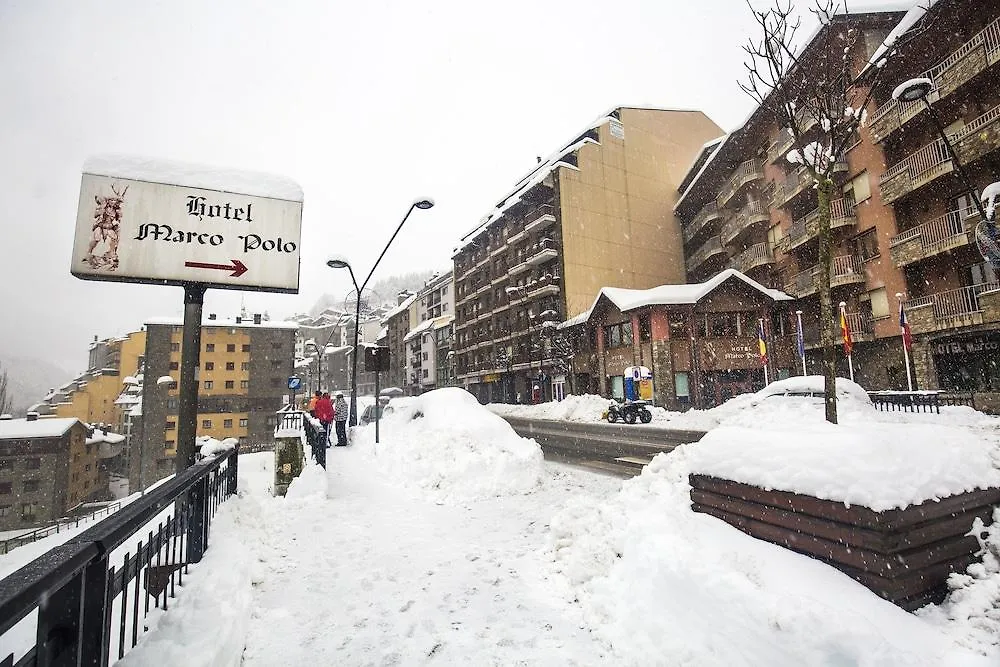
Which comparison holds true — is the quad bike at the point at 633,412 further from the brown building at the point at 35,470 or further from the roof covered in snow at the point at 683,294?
the brown building at the point at 35,470

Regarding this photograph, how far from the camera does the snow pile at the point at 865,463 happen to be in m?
3.34

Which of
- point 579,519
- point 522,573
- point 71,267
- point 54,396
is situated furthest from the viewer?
point 54,396

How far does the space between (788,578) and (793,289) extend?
100 feet

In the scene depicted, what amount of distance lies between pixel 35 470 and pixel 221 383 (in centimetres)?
1905

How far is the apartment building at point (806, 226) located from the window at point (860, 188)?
53mm

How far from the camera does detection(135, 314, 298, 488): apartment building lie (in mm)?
56125

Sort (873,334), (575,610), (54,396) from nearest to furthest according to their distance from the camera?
(575,610) → (873,334) → (54,396)

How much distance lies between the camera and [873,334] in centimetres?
2364

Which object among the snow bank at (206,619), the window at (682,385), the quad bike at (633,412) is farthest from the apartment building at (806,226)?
the snow bank at (206,619)

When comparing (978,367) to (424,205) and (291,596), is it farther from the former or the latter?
(291,596)

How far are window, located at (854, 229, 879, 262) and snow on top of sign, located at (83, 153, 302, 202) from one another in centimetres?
2787

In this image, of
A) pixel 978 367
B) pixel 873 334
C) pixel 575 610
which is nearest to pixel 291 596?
pixel 575 610

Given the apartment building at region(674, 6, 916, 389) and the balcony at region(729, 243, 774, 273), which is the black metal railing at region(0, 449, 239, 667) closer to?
the apartment building at region(674, 6, 916, 389)

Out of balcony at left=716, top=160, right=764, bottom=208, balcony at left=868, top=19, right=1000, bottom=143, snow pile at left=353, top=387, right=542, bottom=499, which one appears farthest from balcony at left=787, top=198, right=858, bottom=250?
snow pile at left=353, top=387, right=542, bottom=499
